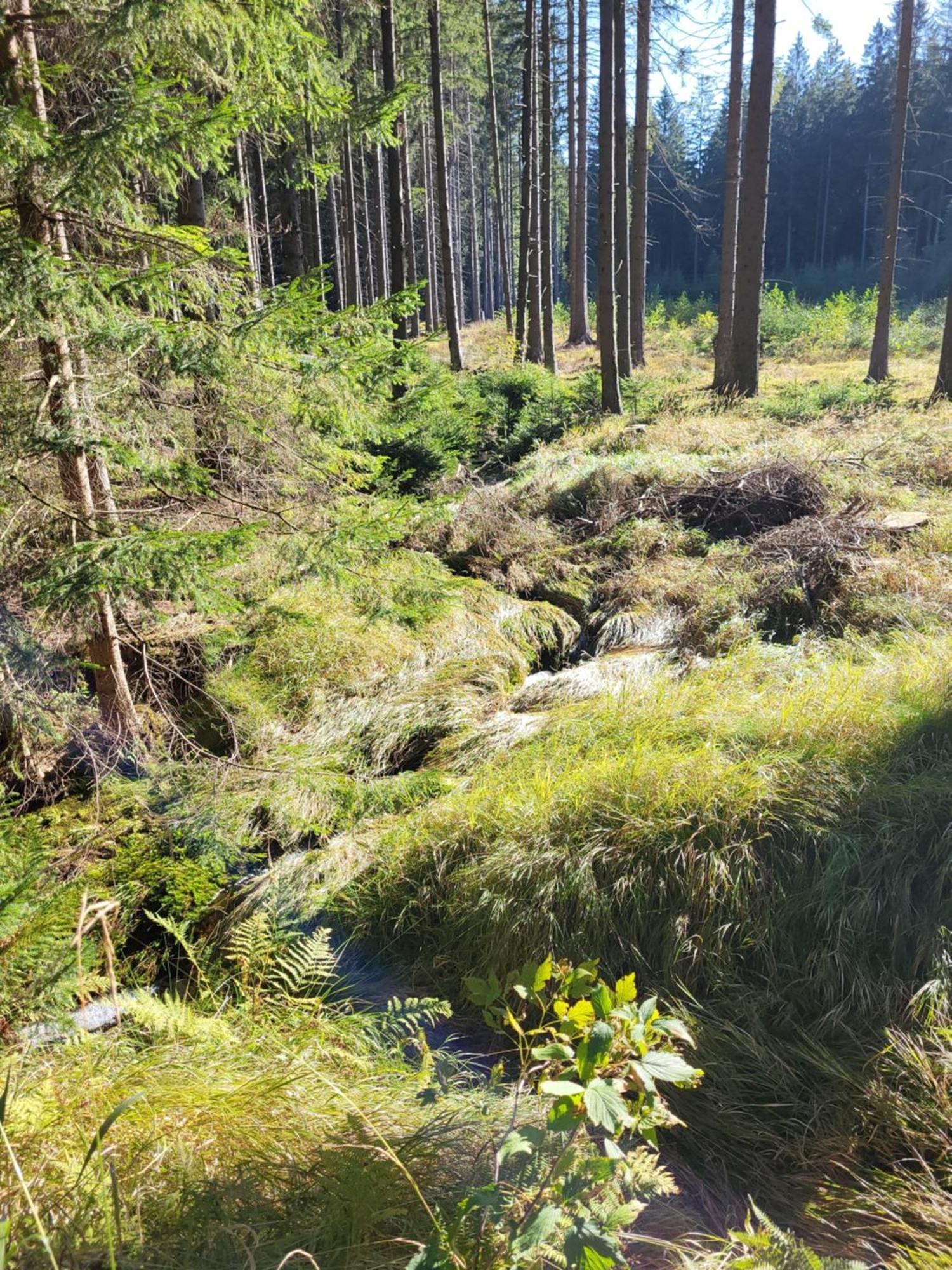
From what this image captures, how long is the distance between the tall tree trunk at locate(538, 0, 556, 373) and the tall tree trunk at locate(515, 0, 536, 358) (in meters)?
0.38

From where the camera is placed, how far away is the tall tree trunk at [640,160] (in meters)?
18.5

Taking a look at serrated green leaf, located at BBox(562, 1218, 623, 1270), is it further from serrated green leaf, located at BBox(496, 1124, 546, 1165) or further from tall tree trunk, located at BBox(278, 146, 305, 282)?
tall tree trunk, located at BBox(278, 146, 305, 282)

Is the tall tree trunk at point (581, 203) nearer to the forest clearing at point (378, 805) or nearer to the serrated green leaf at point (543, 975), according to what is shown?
the forest clearing at point (378, 805)

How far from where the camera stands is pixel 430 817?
440 centimetres

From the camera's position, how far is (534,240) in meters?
20.8

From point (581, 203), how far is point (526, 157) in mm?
5560

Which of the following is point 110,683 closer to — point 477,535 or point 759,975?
point 759,975

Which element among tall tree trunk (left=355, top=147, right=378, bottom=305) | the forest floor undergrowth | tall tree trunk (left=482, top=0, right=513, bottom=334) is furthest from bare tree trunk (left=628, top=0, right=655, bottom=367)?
the forest floor undergrowth

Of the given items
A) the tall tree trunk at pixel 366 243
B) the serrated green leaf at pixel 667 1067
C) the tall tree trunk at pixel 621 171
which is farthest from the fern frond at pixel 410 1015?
the tall tree trunk at pixel 366 243

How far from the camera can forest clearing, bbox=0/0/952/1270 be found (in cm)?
187

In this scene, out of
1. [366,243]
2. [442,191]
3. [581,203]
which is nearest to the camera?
[442,191]

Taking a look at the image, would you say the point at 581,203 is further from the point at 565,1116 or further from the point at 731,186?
the point at 565,1116

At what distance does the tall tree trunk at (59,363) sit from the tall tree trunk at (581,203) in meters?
20.7

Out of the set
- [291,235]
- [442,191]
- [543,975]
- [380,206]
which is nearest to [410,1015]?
[543,975]
